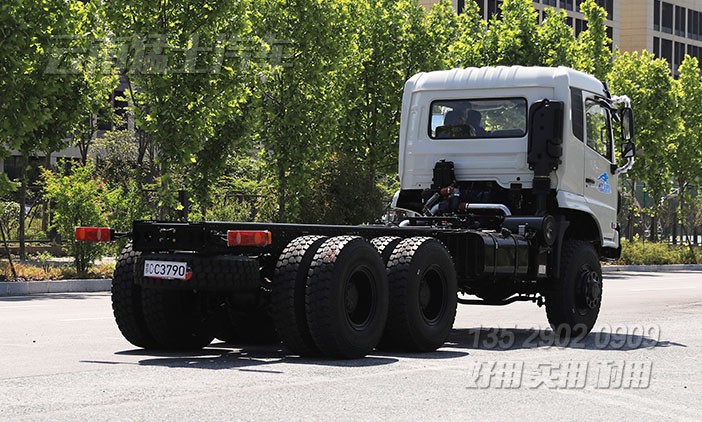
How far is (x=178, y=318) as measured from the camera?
11.5m

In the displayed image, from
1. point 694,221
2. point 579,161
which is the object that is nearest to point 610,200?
point 579,161

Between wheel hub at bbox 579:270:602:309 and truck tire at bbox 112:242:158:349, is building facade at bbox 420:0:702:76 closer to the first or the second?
wheel hub at bbox 579:270:602:309

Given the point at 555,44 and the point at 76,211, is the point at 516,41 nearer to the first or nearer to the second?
the point at 555,44

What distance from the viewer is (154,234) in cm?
1099

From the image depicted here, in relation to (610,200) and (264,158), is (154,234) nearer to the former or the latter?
(610,200)

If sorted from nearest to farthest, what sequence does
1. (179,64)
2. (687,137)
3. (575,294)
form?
(575,294), (179,64), (687,137)

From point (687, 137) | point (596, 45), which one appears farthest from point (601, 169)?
point (687, 137)

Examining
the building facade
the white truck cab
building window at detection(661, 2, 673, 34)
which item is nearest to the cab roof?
the white truck cab

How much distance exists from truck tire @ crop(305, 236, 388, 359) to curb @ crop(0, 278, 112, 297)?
1229 centimetres

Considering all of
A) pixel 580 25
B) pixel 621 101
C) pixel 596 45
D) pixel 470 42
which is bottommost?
→ pixel 621 101

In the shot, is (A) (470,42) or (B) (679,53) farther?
(B) (679,53)

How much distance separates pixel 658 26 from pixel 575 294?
321ft

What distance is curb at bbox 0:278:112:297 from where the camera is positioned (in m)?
22.0

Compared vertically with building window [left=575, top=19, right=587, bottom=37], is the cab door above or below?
below
